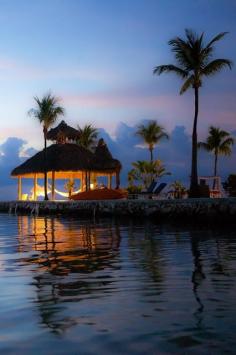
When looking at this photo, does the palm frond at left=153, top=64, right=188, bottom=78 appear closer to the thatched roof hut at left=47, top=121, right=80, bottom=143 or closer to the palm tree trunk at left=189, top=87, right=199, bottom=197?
the palm tree trunk at left=189, top=87, right=199, bottom=197

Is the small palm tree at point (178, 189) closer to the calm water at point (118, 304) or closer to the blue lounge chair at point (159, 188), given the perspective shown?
the blue lounge chair at point (159, 188)

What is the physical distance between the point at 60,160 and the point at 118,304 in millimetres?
39757

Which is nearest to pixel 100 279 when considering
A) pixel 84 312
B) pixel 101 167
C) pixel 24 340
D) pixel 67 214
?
pixel 84 312

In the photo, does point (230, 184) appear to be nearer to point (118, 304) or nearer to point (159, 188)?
point (159, 188)

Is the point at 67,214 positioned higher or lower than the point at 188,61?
lower

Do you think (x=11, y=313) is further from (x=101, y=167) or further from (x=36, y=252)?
(x=101, y=167)

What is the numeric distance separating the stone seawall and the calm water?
1245cm

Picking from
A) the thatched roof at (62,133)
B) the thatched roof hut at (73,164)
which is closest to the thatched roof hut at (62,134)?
the thatched roof at (62,133)

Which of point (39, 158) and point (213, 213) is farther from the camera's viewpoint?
point (39, 158)

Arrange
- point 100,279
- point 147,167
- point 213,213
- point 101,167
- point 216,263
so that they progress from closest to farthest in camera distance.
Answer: point 100,279
point 216,263
point 213,213
point 101,167
point 147,167

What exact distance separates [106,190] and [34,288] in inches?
1128

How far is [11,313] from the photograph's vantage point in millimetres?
5203

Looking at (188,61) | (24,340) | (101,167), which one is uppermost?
(188,61)

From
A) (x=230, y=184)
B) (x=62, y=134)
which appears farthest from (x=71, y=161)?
(x=230, y=184)
